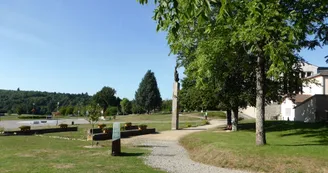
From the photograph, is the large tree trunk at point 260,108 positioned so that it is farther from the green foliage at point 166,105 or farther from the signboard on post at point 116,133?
the green foliage at point 166,105

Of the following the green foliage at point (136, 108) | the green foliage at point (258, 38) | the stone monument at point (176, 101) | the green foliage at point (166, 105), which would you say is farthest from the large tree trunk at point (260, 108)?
the green foliage at point (166, 105)

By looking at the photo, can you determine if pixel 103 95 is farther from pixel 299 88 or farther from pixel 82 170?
pixel 82 170

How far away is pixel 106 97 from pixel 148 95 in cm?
2565

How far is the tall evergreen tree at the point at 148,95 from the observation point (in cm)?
9625

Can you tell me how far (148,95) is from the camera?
96000 millimetres

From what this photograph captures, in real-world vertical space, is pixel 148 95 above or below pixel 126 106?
above

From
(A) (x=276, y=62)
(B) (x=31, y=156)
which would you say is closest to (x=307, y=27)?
(A) (x=276, y=62)

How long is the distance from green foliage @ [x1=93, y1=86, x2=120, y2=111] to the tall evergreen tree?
21.3m

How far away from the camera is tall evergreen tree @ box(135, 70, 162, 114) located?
316 ft

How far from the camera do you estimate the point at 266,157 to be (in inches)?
524

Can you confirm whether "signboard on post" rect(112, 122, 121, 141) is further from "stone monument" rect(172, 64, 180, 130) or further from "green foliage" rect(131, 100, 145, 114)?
"green foliage" rect(131, 100, 145, 114)

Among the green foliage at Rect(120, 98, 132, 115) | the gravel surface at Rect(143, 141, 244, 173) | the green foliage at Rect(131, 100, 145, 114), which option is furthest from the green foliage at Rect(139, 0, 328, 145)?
the green foliage at Rect(120, 98, 132, 115)

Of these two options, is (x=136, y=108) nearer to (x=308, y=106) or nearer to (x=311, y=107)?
(x=308, y=106)

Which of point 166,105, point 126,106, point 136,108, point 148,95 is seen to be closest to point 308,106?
point 148,95
